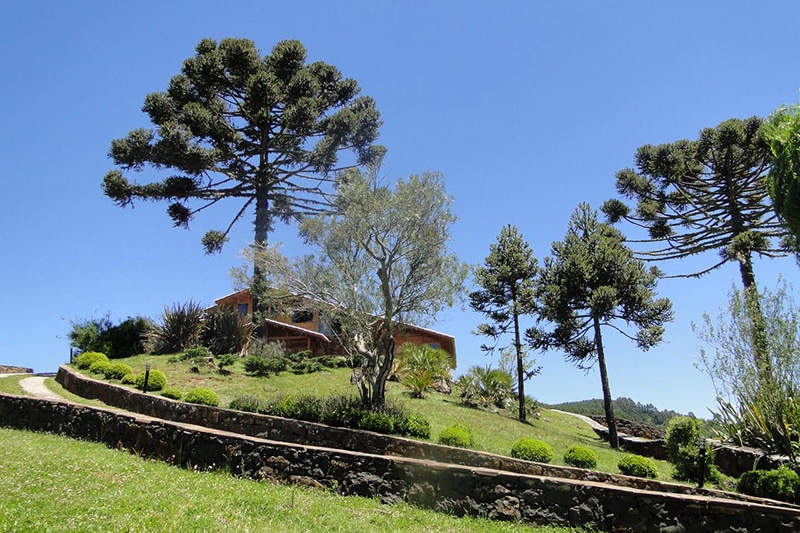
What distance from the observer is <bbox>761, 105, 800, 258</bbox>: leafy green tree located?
29.6 feet

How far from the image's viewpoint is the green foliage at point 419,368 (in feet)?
69.2

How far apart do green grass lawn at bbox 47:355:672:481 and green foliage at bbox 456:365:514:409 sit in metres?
0.59

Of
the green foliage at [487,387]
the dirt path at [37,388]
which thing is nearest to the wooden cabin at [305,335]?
the green foliage at [487,387]

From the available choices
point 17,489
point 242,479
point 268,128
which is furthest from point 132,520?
point 268,128

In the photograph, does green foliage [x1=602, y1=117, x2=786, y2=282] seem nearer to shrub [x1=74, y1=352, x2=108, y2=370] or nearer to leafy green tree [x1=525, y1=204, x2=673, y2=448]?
leafy green tree [x1=525, y1=204, x2=673, y2=448]

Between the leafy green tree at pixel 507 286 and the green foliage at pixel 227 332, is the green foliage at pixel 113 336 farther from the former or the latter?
the leafy green tree at pixel 507 286

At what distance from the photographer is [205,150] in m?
27.2

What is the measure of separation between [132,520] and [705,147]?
2427 cm

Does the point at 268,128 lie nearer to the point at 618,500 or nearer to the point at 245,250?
the point at 245,250

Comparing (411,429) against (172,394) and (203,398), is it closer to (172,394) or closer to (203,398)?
(203,398)

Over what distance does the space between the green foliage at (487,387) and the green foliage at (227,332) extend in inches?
395

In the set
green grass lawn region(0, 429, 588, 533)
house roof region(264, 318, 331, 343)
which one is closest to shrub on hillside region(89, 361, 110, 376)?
house roof region(264, 318, 331, 343)

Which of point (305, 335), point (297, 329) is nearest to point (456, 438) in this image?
point (305, 335)

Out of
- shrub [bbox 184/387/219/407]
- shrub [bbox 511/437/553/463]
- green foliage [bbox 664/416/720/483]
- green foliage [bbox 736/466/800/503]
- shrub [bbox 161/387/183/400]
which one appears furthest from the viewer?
shrub [bbox 161/387/183/400]
